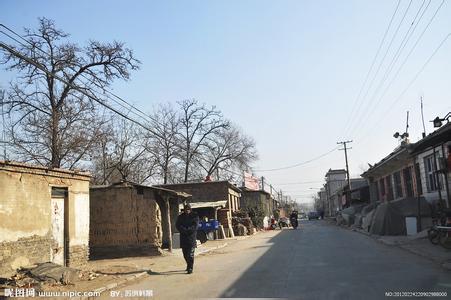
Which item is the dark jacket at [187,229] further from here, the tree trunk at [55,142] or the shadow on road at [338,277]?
the tree trunk at [55,142]

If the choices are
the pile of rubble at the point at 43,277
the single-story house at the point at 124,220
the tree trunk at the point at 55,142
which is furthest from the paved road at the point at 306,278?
the tree trunk at the point at 55,142

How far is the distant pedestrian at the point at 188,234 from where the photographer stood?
1402 centimetres

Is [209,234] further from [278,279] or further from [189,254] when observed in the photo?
[278,279]

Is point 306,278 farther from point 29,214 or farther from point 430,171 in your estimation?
point 430,171

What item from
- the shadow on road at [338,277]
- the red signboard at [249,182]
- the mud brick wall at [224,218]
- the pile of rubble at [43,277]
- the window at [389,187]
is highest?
the red signboard at [249,182]

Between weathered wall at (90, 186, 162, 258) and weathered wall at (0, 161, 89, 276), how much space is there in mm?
4471

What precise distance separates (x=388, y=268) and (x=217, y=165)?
54969 millimetres

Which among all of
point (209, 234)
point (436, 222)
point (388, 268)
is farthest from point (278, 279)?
point (209, 234)

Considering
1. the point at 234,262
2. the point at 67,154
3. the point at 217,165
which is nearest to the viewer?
the point at 234,262

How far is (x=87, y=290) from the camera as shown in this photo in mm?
11055

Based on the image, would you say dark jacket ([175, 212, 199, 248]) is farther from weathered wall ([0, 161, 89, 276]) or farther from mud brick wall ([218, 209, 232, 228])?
mud brick wall ([218, 209, 232, 228])

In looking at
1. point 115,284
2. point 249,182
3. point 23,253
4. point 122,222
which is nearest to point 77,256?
point 23,253

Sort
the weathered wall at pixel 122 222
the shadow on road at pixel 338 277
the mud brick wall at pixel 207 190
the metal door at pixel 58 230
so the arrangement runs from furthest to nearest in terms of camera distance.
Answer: the mud brick wall at pixel 207 190 → the weathered wall at pixel 122 222 → the metal door at pixel 58 230 → the shadow on road at pixel 338 277

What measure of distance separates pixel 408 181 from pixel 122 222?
19858mm
